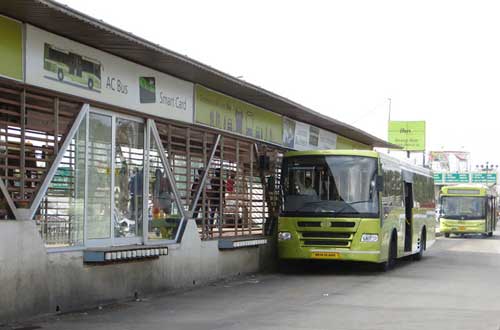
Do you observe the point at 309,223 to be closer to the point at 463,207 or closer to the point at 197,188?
the point at 197,188

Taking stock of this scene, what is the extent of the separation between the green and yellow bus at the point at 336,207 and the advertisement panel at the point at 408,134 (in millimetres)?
59686

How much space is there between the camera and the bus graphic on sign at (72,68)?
11133mm

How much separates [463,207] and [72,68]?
108ft

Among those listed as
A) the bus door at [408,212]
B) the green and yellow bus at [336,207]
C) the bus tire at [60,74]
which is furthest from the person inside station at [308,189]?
the bus tire at [60,74]

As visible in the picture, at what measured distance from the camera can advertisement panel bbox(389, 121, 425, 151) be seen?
77.2 meters

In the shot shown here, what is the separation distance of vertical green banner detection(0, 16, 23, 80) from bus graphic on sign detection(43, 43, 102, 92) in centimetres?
58

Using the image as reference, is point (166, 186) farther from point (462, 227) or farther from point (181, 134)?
point (462, 227)

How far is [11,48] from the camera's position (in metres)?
10.2

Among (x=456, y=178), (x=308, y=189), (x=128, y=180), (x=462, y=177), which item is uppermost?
(x=462, y=177)

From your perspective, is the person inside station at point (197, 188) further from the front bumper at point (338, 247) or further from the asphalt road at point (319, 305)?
the front bumper at point (338, 247)

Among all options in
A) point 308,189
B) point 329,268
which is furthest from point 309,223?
point 329,268

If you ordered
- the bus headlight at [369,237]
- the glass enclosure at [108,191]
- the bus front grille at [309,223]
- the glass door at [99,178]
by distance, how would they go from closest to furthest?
the glass enclosure at [108,191] → the glass door at [99,178] → the bus headlight at [369,237] → the bus front grille at [309,223]

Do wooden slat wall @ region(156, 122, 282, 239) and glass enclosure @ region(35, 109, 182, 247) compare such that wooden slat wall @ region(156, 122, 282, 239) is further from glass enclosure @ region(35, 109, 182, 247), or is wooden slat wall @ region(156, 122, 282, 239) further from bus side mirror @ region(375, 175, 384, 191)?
bus side mirror @ region(375, 175, 384, 191)

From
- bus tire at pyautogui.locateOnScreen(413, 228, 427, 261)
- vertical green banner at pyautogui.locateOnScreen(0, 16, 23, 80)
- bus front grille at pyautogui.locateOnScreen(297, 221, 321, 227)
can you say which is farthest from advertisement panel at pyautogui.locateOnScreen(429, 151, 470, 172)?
vertical green banner at pyautogui.locateOnScreen(0, 16, 23, 80)
